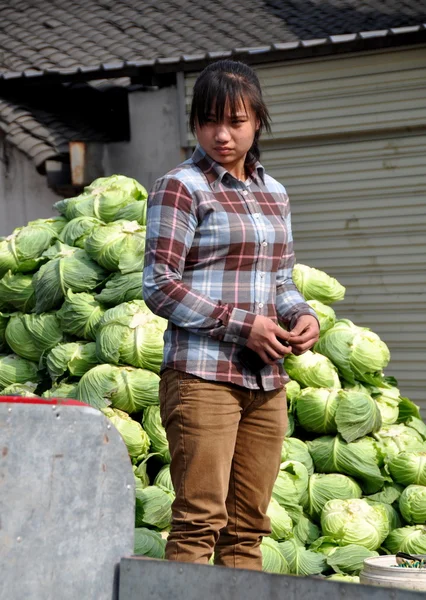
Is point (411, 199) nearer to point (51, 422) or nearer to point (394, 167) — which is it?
point (394, 167)

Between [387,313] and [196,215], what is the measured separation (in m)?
5.55

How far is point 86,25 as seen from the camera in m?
11.7

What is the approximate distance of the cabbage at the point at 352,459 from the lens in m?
5.48

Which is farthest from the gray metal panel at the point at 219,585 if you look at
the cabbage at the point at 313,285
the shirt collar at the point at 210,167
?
the cabbage at the point at 313,285

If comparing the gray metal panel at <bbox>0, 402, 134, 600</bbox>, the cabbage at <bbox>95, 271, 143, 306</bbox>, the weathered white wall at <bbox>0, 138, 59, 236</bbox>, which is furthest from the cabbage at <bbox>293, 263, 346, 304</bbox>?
the weathered white wall at <bbox>0, 138, 59, 236</bbox>

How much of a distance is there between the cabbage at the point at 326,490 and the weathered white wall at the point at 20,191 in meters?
5.52

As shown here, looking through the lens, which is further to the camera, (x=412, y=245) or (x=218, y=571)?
(x=412, y=245)

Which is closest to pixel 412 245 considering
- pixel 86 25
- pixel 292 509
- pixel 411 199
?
pixel 411 199

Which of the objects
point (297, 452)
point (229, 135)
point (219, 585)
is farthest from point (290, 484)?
point (219, 585)

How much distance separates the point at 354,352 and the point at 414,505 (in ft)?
3.18

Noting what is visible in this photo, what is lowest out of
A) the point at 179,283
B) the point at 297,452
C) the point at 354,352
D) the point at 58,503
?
the point at 297,452

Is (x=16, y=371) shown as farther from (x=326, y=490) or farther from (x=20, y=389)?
(x=326, y=490)

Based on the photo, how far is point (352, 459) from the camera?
5477 millimetres

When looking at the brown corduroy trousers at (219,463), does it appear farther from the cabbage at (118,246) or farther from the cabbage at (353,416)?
the cabbage at (118,246)
